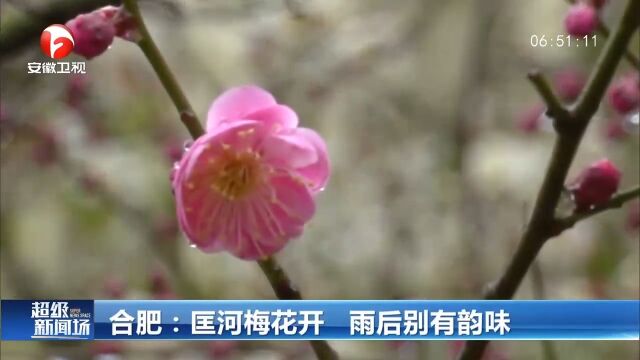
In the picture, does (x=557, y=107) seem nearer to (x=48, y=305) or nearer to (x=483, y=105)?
(x=48, y=305)

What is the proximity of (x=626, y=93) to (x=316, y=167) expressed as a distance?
284 millimetres

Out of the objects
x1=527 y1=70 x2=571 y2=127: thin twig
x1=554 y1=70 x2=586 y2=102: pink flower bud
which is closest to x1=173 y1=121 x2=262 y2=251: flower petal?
x1=527 y1=70 x2=571 y2=127: thin twig

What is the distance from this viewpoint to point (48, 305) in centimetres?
76

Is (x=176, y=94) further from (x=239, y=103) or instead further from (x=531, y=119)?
(x=531, y=119)

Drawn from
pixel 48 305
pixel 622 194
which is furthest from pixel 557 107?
pixel 48 305

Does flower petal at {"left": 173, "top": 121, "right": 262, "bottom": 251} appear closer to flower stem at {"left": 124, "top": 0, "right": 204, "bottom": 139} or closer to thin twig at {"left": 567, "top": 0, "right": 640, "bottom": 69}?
flower stem at {"left": 124, "top": 0, "right": 204, "bottom": 139}

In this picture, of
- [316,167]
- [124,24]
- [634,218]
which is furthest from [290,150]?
[634,218]

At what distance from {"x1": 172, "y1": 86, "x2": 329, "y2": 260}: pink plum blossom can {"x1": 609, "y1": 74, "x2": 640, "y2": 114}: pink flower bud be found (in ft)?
0.87

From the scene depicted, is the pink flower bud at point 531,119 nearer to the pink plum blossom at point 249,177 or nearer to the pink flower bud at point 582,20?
the pink flower bud at point 582,20

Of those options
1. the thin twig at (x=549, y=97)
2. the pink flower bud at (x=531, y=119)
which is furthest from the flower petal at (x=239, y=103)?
the pink flower bud at (x=531, y=119)

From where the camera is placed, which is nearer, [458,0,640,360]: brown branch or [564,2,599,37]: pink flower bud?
[458,0,640,360]: brown branch

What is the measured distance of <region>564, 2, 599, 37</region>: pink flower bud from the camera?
667 mm

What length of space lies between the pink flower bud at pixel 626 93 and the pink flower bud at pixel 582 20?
1.9 inches
